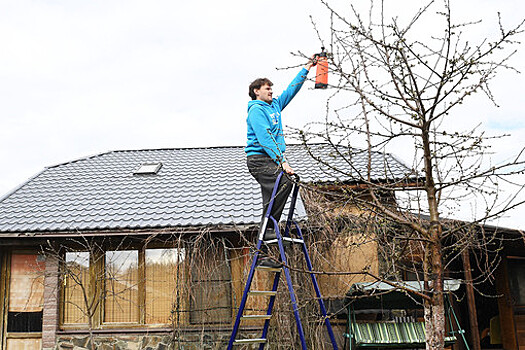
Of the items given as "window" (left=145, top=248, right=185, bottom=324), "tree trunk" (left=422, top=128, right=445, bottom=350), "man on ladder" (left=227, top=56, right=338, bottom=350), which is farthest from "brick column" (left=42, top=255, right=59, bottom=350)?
"tree trunk" (left=422, top=128, right=445, bottom=350)

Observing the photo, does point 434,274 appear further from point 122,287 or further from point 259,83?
point 122,287

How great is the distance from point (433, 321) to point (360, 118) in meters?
1.36

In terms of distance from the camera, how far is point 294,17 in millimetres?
4199

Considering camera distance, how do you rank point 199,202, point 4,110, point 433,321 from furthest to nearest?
point 4,110 → point 199,202 → point 433,321

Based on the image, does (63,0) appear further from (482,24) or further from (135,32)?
(482,24)

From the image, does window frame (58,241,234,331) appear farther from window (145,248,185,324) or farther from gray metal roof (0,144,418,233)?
gray metal roof (0,144,418,233)

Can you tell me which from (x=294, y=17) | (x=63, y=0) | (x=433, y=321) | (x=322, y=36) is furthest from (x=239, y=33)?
(x=433, y=321)

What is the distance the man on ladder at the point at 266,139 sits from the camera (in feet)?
17.5

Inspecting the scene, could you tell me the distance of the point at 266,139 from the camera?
17.2 feet

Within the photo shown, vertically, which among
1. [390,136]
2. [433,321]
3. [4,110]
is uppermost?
[4,110]

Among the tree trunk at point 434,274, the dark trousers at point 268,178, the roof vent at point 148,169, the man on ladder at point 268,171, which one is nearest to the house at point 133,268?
the roof vent at point 148,169

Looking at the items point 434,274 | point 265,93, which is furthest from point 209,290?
point 434,274

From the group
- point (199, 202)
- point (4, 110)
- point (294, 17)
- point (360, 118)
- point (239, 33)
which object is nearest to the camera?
point (360, 118)

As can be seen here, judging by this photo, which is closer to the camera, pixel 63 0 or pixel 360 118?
pixel 360 118
